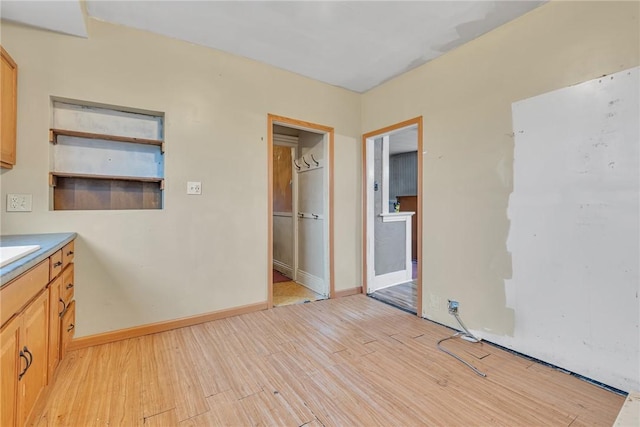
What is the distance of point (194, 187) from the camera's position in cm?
258

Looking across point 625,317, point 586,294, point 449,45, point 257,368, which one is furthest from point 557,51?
point 257,368

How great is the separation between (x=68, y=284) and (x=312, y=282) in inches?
98.0

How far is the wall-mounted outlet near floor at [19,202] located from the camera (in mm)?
1940

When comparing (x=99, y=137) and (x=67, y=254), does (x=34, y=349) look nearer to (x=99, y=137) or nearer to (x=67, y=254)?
(x=67, y=254)

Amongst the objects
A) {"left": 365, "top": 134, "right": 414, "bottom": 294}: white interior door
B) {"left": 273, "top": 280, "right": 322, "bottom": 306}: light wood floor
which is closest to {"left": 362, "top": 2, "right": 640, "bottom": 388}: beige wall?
{"left": 365, "top": 134, "right": 414, "bottom": 294}: white interior door

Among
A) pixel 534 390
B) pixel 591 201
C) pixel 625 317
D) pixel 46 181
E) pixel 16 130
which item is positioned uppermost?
pixel 16 130

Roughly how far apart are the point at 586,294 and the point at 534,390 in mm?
685

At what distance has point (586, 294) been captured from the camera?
5.91ft

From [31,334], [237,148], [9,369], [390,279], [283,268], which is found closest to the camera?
[9,369]

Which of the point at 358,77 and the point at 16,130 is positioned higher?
the point at 358,77

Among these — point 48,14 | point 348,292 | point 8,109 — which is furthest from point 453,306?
point 48,14

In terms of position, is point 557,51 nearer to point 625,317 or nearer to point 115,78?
point 625,317

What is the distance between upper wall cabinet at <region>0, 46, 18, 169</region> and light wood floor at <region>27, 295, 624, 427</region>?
4.69ft

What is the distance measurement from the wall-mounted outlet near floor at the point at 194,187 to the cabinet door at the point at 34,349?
1.26 metres
